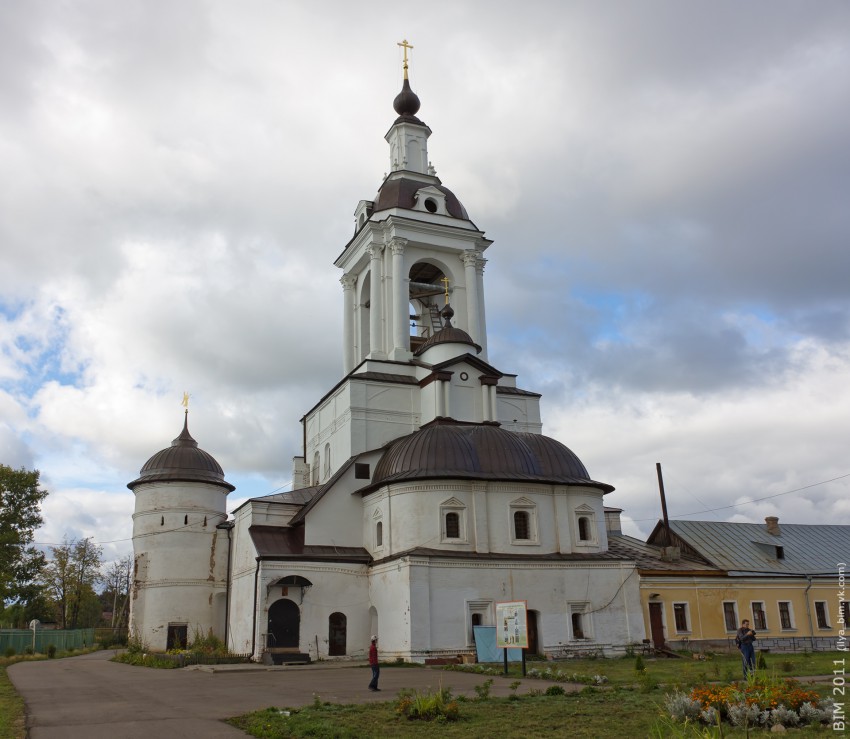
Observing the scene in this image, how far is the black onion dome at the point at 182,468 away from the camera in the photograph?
4128cm

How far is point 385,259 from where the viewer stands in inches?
1676

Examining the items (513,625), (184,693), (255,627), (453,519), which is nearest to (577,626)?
(453,519)

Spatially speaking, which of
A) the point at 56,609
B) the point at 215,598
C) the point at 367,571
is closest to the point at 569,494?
the point at 367,571

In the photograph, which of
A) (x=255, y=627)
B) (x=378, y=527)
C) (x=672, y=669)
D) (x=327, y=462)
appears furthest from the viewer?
(x=327, y=462)

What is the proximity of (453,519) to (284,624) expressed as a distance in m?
7.89

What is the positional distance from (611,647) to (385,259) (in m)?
22.6

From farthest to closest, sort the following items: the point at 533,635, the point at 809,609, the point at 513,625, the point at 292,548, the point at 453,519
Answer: the point at 809,609
the point at 292,548
the point at 453,519
the point at 533,635
the point at 513,625

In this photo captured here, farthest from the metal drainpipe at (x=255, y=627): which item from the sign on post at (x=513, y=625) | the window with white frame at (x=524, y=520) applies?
the sign on post at (x=513, y=625)

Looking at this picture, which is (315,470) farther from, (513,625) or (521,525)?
(513,625)

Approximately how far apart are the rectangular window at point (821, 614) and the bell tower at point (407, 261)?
19823mm

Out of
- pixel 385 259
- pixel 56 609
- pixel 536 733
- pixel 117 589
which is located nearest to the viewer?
pixel 536 733

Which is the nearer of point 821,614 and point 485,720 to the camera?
point 485,720

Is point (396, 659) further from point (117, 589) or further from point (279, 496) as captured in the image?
point (117, 589)

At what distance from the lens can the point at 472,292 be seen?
141ft
